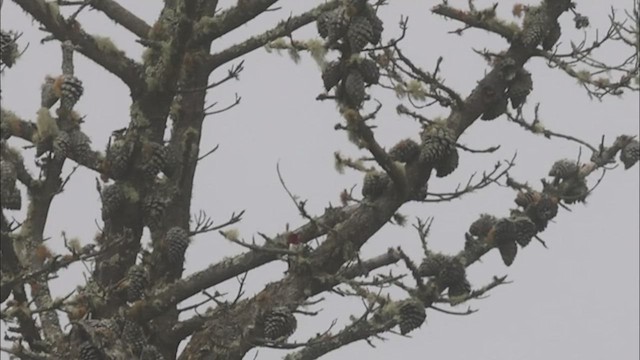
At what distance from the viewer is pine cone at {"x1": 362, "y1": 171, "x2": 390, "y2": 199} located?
5562mm

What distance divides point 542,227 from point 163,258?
214 centimetres

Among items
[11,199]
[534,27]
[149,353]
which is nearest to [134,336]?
[149,353]

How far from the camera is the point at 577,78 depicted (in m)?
6.23

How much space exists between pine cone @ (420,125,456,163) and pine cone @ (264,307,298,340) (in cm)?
104

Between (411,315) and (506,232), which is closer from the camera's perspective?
(411,315)

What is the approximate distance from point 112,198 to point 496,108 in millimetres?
2131

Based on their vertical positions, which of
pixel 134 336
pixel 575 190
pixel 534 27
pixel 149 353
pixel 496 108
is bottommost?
pixel 149 353

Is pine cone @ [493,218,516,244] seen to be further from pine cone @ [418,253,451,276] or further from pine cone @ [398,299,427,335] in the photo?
pine cone @ [398,299,427,335]

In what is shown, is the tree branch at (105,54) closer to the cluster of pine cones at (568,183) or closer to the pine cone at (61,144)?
the pine cone at (61,144)

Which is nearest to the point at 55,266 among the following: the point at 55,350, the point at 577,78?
the point at 55,350

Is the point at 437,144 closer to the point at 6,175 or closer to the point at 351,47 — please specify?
the point at 351,47

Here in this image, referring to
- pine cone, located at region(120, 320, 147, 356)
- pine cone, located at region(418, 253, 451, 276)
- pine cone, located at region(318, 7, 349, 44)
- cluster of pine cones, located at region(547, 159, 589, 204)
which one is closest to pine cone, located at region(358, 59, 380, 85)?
pine cone, located at region(318, 7, 349, 44)

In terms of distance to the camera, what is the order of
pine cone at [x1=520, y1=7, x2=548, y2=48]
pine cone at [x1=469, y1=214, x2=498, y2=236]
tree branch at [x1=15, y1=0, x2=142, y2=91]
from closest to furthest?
pine cone at [x1=469, y1=214, x2=498, y2=236] → pine cone at [x1=520, y1=7, x2=548, y2=48] → tree branch at [x1=15, y1=0, x2=142, y2=91]

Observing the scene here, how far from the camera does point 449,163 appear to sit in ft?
17.8
